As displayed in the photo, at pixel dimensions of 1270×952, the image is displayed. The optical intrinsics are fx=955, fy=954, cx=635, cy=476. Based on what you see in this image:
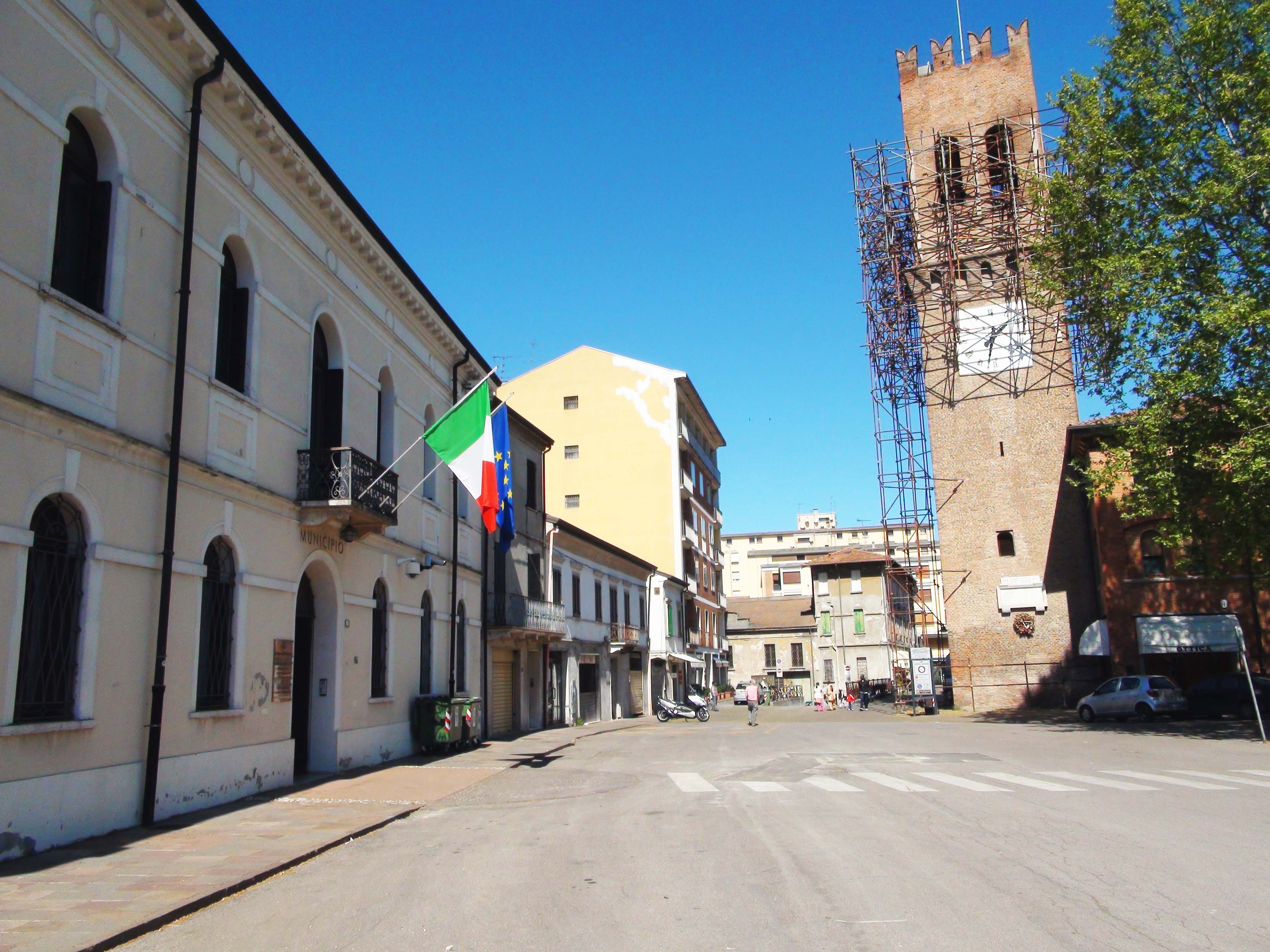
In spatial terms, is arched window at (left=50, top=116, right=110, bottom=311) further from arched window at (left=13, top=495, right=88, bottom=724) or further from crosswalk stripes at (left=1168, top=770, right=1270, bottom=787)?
crosswalk stripes at (left=1168, top=770, right=1270, bottom=787)

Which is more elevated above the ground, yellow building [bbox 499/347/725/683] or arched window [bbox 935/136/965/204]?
arched window [bbox 935/136/965/204]

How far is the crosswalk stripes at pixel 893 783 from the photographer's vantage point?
1282cm

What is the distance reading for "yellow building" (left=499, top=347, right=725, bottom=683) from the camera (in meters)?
49.4

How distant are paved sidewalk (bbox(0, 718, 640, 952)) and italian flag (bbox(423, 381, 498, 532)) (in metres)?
4.98

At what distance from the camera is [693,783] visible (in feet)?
47.7

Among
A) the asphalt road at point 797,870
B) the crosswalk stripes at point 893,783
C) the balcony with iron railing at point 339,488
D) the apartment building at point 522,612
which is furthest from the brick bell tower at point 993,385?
the balcony with iron railing at point 339,488

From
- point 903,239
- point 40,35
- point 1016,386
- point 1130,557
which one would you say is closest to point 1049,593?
point 1130,557

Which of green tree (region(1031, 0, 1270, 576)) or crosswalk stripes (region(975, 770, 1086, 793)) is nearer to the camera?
crosswalk stripes (region(975, 770, 1086, 793))

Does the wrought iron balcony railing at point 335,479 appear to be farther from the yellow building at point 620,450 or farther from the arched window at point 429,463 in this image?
the yellow building at point 620,450

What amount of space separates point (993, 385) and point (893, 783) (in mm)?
27803

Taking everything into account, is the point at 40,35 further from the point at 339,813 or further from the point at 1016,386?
the point at 1016,386

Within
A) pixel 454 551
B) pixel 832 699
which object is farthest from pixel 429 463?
pixel 832 699

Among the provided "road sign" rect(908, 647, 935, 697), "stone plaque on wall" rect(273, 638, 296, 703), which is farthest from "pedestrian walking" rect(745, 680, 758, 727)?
"stone plaque on wall" rect(273, 638, 296, 703)

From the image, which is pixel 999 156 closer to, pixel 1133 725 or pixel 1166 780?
pixel 1133 725
